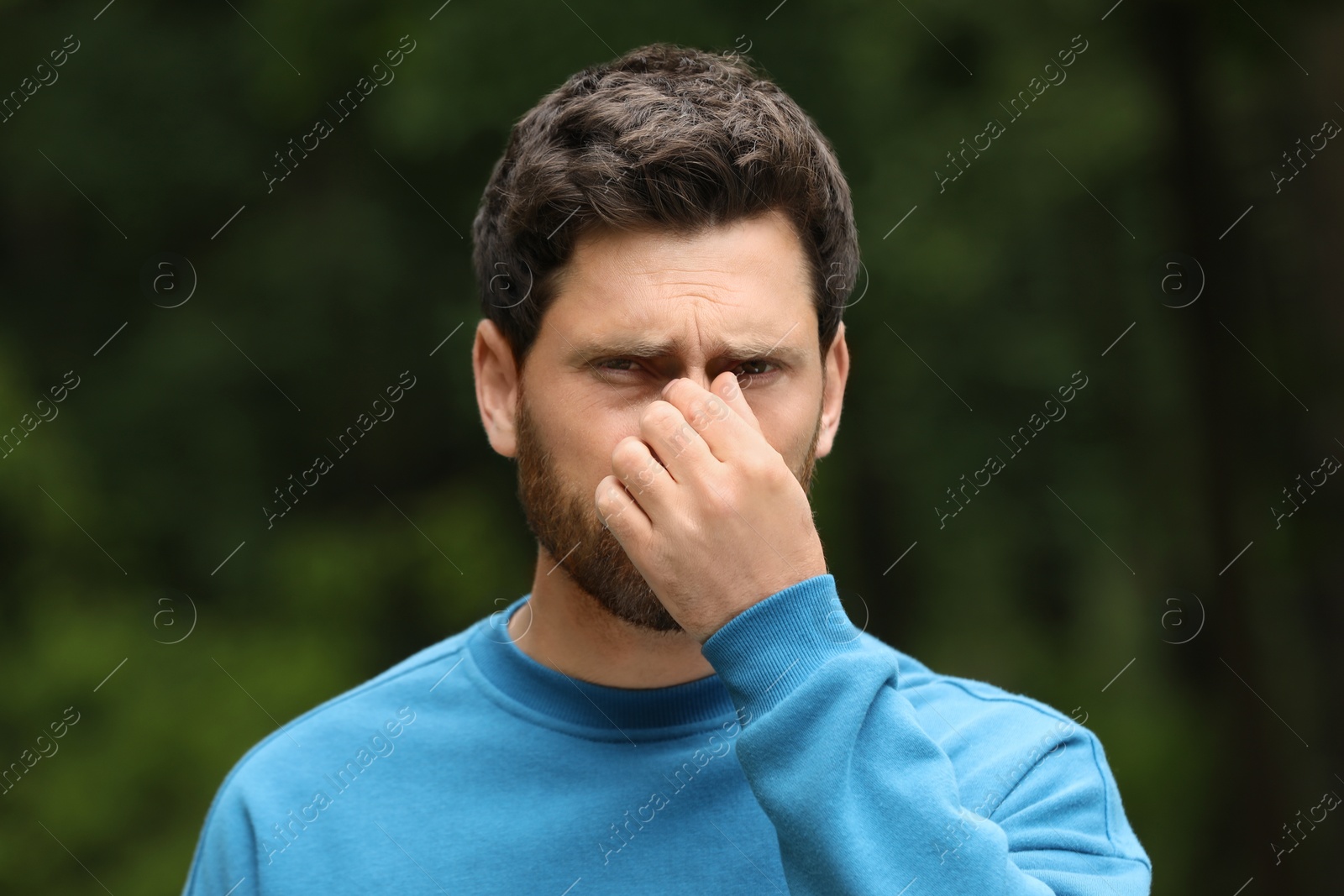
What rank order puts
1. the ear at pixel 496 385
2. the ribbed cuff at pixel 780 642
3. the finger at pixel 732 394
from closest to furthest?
1. the ribbed cuff at pixel 780 642
2. the finger at pixel 732 394
3. the ear at pixel 496 385

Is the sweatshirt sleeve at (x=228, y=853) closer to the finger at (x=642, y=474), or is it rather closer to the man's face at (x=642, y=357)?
the man's face at (x=642, y=357)

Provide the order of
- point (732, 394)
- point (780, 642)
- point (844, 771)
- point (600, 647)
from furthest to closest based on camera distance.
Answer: point (600, 647) → point (732, 394) → point (780, 642) → point (844, 771)

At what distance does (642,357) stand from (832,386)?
1.99ft

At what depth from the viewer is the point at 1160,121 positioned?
24.3 ft

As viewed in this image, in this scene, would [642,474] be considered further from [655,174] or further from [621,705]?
[655,174]

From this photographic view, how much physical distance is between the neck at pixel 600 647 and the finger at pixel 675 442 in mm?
419

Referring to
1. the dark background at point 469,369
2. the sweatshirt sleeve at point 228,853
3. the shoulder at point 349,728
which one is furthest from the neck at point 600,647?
the dark background at point 469,369

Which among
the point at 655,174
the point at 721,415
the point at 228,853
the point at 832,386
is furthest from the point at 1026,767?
the point at 228,853

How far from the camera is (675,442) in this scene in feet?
6.86

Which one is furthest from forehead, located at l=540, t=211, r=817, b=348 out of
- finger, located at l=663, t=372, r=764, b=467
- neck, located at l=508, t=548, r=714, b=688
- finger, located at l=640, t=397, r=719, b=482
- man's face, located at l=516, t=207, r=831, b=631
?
neck, located at l=508, t=548, r=714, b=688

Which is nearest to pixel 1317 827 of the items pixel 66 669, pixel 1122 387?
pixel 1122 387

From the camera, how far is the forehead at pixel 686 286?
91.0 inches

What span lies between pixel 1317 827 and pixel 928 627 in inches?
120

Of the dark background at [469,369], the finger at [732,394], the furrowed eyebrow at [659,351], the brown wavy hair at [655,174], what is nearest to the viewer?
the finger at [732,394]
